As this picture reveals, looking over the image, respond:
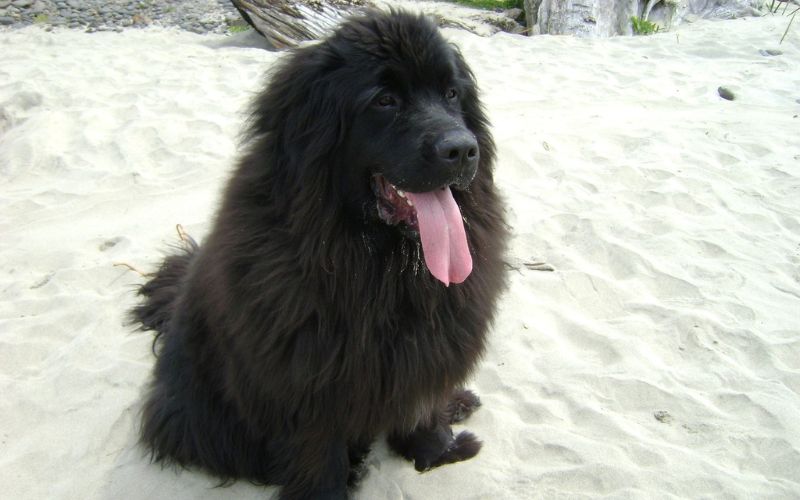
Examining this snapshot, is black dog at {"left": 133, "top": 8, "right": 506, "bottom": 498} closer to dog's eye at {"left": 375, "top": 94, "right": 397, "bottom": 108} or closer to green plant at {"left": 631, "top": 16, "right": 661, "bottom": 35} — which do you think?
dog's eye at {"left": 375, "top": 94, "right": 397, "bottom": 108}

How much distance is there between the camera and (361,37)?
6.93 ft

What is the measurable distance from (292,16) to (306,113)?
622cm

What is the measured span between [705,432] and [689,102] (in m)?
4.30

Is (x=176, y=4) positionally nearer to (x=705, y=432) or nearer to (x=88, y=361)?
(x=88, y=361)

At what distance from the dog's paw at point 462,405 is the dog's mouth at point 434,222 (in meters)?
0.90

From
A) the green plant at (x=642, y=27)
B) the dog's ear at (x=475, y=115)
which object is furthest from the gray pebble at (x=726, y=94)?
the dog's ear at (x=475, y=115)

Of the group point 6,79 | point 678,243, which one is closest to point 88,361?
point 678,243

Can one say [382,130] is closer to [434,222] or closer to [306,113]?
[306,113]

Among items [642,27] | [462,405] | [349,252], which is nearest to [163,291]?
[349,252]

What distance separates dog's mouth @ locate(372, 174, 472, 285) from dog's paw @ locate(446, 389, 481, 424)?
0.90 m

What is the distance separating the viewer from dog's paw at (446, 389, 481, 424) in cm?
285

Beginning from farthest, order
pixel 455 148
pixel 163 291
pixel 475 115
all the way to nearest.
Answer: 1. pixel 163 291
2. pixel 475 115
3. pixel 455 148

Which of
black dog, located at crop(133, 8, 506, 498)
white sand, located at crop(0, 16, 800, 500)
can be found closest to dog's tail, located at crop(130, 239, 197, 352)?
white sand, located at crop(0, 16, 800, 500)

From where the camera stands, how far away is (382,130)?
6.98 ft
